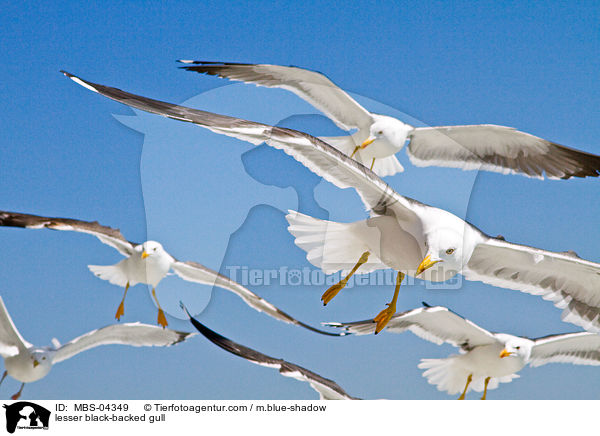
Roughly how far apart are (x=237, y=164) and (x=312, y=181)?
36 centimetres

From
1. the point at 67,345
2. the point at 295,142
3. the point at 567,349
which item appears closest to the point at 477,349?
the point at 567,349

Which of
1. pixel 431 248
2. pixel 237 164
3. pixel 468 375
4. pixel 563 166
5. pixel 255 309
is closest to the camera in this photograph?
pixel 431 248

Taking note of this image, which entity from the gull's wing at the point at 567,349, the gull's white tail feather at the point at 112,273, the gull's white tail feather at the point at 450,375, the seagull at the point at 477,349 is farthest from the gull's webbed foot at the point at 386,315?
the gull's white tail feather at the point at 112,273

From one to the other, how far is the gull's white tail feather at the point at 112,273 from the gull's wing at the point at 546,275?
1877 millimetres

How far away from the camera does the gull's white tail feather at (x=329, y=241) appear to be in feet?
6.89

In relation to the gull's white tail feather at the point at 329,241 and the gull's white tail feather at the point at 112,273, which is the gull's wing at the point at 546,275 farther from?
the gull's white tail feather at the point at 112,273

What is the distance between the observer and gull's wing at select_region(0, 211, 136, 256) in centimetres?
254

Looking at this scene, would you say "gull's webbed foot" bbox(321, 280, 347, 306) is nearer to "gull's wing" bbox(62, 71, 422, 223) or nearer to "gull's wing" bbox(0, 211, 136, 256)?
"gull's wing" bbox(62, 71, 422, 223)

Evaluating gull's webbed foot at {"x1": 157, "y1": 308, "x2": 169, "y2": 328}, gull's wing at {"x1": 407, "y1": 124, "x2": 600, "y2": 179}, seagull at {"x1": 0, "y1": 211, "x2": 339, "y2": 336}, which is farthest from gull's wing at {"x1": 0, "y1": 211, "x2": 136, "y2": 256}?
gull's wing at {"x1": 407, "y1": 124, "x2": 600, "y2": 179}

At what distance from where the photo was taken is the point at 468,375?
10.8ft

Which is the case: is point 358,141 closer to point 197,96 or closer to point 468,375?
point 197,96

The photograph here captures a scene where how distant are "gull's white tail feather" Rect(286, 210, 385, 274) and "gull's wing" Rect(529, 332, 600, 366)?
4.17 ft

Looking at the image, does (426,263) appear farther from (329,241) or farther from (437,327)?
(437,327)
